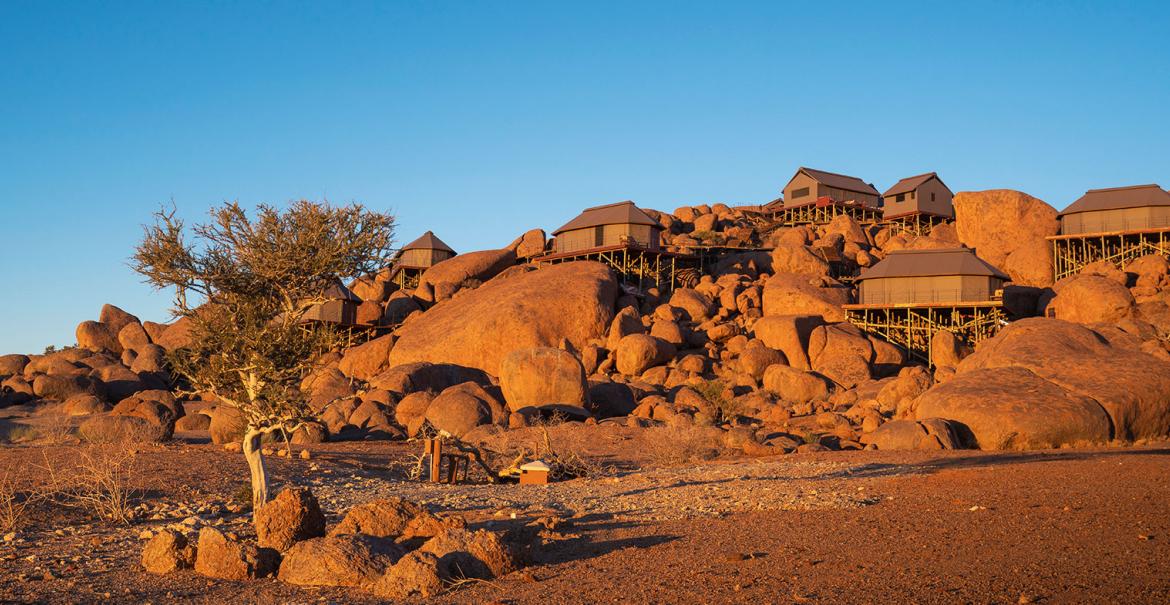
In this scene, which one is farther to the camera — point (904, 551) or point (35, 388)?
point (35, 388)

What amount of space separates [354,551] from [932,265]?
123 ft

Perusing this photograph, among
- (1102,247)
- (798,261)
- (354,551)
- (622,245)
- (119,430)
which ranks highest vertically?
(622,245)

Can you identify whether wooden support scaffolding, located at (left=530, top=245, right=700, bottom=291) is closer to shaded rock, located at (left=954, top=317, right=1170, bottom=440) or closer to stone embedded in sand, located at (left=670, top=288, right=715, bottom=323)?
stone embedded in sand, located at (left=670, top=288, right=715, bottom=323)

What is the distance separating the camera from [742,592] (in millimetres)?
7984

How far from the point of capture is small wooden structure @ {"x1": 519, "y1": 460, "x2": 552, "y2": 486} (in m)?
17.4

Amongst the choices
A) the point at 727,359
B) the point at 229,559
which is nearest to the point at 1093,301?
the point at 727,359

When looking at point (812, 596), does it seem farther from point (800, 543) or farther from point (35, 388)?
point (35, 388)

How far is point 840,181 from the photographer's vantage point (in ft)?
210

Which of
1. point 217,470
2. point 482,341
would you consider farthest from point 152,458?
point 482,341

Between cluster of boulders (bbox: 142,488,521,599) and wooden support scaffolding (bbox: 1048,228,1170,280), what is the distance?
140 feet

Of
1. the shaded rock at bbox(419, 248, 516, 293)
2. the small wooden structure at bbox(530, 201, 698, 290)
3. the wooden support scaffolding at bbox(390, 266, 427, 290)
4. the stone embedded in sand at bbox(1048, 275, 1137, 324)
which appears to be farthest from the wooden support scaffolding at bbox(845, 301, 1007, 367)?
the wooden support scaffolding at bbox(390, 266, 427, 290)

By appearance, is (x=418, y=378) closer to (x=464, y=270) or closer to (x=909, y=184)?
(x=464, y=270)

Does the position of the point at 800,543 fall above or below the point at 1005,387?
below

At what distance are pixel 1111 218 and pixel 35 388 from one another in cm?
5054
